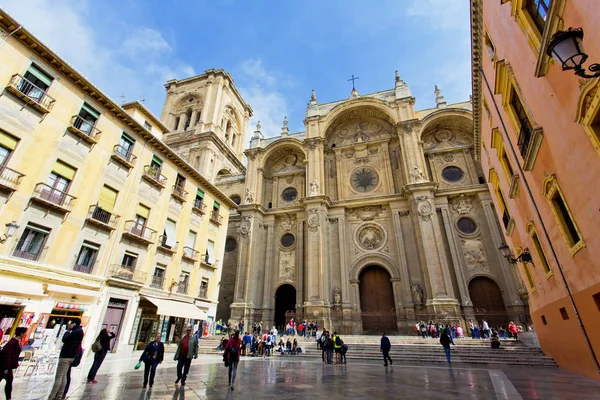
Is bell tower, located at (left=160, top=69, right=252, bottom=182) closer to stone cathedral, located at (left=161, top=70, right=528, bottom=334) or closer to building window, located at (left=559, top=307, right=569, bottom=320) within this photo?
stone cathedral, located at (left=161, top=70, right=528, bottom=334)

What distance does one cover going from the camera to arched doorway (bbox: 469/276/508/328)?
18.3 meters

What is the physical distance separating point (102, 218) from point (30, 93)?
18.1 ft

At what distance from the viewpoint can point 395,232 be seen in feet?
73.4

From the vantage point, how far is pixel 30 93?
37.3ft

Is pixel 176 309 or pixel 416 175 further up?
pixel 416 175

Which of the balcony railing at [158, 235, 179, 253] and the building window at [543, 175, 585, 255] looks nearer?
the building window at [543, 175, 585, 255]

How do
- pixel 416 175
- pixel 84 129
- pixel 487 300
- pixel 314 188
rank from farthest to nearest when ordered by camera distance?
pixel 314 188, pixel 416 175, pixel 487 300, pixel 84 129

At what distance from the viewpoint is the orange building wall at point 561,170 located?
5203 millimetres

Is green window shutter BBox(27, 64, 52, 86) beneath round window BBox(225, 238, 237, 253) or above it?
above

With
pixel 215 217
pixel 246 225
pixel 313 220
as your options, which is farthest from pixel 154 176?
pixel 313 220

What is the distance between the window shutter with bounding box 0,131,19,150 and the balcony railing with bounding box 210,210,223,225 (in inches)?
442

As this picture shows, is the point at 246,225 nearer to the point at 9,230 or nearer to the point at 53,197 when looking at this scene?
the point at 53,197

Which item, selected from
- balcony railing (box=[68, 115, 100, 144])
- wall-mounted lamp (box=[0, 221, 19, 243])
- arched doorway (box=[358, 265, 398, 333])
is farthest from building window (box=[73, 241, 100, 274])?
arched doorway (box=[358, 265, 398, 333])

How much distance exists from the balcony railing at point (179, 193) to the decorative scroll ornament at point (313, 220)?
9.52 metres
